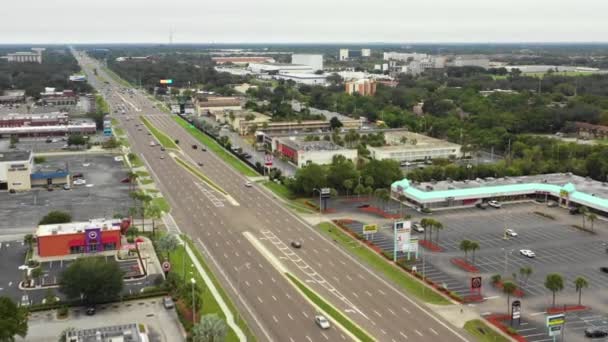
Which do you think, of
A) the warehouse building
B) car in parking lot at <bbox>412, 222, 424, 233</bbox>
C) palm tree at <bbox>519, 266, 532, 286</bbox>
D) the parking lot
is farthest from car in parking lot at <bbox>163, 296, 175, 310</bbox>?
the warehouse building

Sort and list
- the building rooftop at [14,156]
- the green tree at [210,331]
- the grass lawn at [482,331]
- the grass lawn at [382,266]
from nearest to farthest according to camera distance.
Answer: the green tree at [210,331] < the grass lawn at [482,331] < the grass lawn at [382,266] < the building rooftop at [14,156]

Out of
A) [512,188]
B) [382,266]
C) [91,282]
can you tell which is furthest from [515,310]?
[512,188]

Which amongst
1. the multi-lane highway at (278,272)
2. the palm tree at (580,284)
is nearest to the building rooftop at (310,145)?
the multi-lane highway at (278,272)

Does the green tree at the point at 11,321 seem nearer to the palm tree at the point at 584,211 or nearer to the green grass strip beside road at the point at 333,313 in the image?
the green grass strip beside road at the point at 333,313

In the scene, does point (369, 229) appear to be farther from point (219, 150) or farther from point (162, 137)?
point (162, 137)

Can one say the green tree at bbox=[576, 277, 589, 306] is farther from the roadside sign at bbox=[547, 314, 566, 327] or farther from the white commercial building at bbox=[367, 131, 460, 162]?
the white commercial building at bbox=[367, 131, 460, 162]
